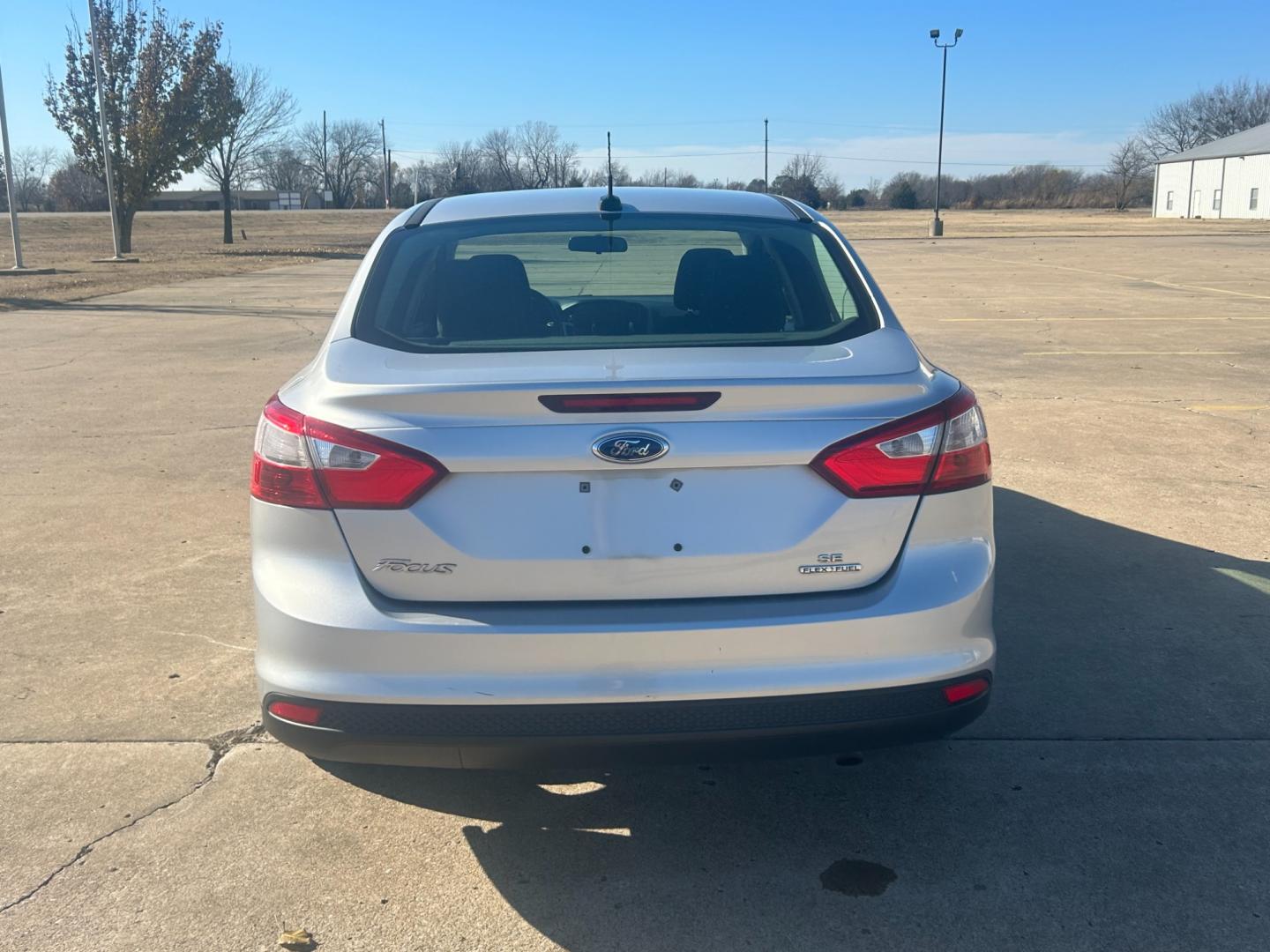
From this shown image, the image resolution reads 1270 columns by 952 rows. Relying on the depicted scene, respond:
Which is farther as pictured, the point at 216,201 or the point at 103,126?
the point at 216,201

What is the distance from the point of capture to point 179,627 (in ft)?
15.4

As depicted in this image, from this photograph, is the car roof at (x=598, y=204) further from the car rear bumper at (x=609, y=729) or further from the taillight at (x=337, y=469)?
the car rear bumper at (x=609, y=729)

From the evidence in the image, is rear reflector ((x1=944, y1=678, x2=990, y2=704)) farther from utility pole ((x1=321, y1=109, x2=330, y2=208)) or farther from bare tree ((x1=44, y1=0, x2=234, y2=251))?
utility pole ((x1=321, y1=109, x2=330, y2=208))

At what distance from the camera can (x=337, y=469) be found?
2672 mm

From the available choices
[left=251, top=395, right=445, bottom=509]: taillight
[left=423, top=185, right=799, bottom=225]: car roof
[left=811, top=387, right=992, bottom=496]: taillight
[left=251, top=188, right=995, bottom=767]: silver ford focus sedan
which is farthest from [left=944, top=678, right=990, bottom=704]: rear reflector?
[left=423, top=185, right=799, bottom=225]: car roof

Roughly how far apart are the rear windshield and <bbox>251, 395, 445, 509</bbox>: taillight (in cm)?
41

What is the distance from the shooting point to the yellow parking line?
1215cm

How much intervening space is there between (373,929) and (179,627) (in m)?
2.29

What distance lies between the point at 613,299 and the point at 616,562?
A: 5.20 ft

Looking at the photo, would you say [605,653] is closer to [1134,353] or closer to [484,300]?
[484,300]

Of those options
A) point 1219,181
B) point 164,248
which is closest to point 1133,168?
point 1219,181

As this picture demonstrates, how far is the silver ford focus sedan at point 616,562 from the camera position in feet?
8.51

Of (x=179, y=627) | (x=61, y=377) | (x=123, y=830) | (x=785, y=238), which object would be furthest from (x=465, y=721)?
(x=61, y=377)

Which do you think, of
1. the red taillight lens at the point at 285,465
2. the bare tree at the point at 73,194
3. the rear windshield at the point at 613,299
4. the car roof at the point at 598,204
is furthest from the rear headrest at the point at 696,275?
the bare tree at the point at 73,194
